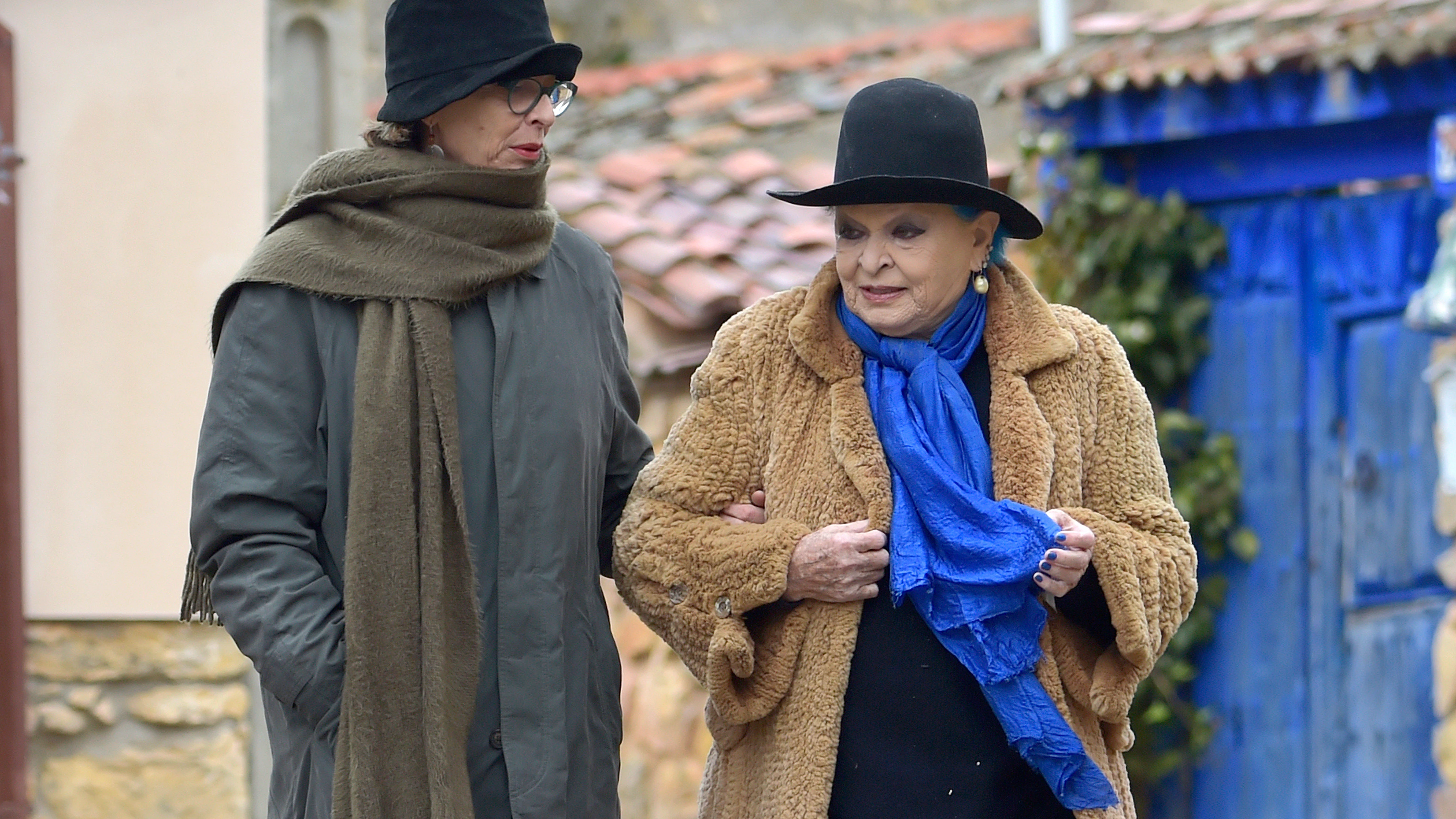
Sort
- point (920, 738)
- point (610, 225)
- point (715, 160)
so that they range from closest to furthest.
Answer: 1. point (920, 738)
2. point (610, 225)
3. point (715, 160)

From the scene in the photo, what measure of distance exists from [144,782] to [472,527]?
230cm

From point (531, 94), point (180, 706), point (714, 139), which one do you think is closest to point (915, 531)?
point (531, 94)

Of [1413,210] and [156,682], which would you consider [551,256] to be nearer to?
[156,682]

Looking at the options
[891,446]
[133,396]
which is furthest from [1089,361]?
[133,396]

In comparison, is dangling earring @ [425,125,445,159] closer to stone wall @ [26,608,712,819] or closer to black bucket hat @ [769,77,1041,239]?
black bucket hat @ [769,77,1041,239]

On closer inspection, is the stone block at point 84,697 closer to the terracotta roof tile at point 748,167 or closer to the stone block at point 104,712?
the stone block at point 104,712

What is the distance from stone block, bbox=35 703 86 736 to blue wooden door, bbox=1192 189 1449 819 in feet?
11.1

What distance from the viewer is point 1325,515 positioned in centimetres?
525

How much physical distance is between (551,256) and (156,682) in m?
2.25

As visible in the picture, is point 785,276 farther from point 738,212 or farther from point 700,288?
point 738,212

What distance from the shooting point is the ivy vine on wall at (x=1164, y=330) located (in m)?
5.36

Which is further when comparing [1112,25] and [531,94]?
[1112,25]

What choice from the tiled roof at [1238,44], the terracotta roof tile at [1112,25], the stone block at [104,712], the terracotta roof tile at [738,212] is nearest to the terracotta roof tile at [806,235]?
the terracotta roof tile at [738,212]

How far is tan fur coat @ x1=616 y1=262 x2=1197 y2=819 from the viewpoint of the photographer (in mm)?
2480
